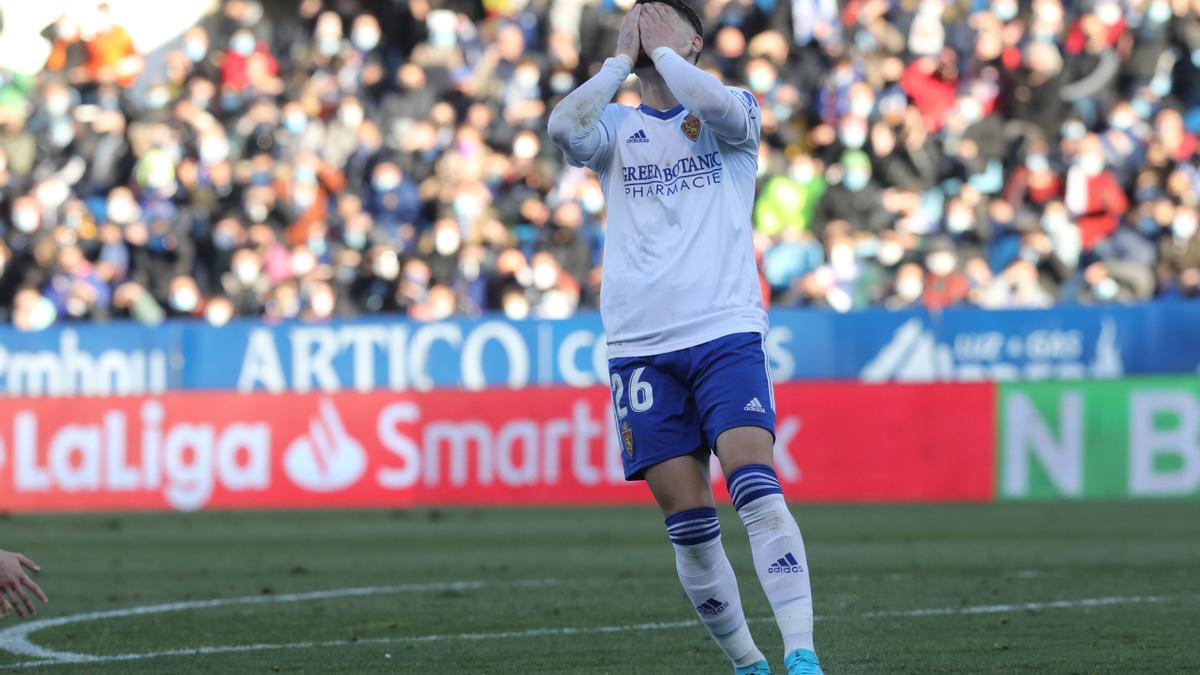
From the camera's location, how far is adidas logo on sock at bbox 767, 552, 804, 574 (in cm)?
632

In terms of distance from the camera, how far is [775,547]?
6.35m

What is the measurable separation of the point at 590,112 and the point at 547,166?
55.1ft

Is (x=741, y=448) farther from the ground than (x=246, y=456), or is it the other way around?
(x=741, y=448)

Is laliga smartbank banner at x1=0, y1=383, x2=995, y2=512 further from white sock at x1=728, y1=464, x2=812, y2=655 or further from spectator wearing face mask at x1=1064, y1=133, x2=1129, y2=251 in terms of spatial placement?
white sock at x1=728, y1=464, x2=812, y2=655

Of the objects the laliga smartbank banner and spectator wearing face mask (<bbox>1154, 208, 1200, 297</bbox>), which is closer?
the laliga smartbank banner

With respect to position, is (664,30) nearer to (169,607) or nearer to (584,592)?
(584,592)

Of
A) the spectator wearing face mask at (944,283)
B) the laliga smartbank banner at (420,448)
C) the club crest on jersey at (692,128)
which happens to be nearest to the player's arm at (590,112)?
the club crest on jersey at (692,128)

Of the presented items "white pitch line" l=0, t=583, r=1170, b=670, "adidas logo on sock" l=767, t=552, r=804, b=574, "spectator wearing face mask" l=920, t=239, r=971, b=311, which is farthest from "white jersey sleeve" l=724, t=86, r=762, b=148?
"spectator wearing face mask" l=920, t=239, r=971, b=311

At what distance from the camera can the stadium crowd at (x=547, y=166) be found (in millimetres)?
21312

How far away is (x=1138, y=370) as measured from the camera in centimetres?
2056

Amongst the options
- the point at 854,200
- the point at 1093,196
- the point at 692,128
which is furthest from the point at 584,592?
the point at 1093,196

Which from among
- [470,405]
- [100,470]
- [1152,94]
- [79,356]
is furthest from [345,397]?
[1152,94]

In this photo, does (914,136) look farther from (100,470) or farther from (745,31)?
(100,470)

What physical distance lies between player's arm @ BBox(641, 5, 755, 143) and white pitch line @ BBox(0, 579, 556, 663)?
11.7ft
